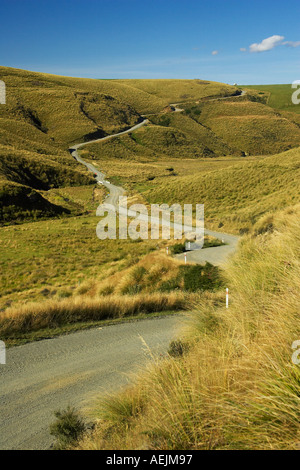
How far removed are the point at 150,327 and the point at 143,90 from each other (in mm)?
188619

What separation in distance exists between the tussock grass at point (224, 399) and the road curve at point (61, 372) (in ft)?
3.19

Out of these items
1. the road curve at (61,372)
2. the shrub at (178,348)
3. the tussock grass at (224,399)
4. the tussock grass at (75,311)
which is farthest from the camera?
the tussock grass at (75,311)

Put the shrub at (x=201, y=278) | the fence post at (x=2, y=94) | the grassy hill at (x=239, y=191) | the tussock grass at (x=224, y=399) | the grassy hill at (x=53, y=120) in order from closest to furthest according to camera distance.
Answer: the tussock grass at (x=224, y=399) → the shrub at (x=201, y=278) → the grassy hill at (x=239, y=191) → the grassy hill at (x=53, y=120) → the fence post at (x=2, y=94)

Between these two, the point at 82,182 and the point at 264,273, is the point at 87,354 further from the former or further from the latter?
the point at 82,182

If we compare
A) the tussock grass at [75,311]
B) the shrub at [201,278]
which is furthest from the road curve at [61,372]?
the shrub at [201,278]

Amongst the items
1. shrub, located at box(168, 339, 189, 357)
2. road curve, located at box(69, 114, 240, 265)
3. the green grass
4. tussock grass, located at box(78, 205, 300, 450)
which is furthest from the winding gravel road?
the green grass

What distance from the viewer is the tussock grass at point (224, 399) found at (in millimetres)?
2969

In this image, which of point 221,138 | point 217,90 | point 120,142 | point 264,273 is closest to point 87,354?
point 264,273

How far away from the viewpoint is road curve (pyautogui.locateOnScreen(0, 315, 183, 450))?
4.88 meters

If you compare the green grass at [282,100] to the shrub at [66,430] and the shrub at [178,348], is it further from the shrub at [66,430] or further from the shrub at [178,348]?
the shrub at [66,430]

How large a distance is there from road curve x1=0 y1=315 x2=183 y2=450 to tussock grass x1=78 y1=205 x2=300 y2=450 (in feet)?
3.19

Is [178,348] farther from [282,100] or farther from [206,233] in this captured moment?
[282,100]

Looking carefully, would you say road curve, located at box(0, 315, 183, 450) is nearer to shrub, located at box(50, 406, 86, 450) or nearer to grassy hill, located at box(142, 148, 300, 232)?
shrub, located at box(50, 406, 86, 450)

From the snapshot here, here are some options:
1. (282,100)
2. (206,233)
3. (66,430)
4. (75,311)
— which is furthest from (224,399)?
→ (282,100)
